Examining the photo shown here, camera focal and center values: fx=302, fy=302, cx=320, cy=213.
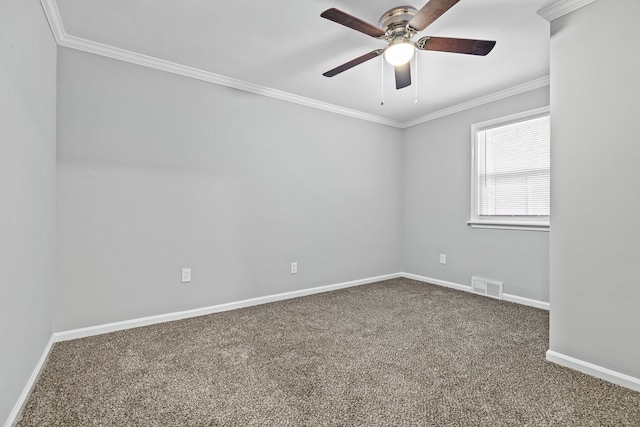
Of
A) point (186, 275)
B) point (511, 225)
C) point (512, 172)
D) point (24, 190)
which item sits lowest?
point (186, 275)

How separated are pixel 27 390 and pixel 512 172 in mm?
4364

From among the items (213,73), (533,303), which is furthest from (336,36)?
(533,303)

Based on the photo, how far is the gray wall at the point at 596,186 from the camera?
1.71 m

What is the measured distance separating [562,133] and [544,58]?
45.0 inches

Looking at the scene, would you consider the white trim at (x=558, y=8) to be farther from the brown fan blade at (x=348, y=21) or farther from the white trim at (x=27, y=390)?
the white trim at (x=27, y=390)

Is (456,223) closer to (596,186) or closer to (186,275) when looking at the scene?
(596,186)

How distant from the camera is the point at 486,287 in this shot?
3.52m

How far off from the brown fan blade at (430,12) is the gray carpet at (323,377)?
2071 mm

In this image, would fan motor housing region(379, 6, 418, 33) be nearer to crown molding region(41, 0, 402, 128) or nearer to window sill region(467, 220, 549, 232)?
crown molding region(41, 0, 402, 128)

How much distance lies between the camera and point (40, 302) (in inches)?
74.7

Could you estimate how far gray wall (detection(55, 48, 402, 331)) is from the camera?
2.36 m

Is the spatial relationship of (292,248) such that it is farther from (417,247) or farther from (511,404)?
(511,404)

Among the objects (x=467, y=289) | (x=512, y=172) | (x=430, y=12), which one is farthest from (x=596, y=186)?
(x=467, y=289)

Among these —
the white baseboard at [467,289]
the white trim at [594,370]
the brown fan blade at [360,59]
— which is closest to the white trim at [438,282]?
the white baseboard at [467,289]
